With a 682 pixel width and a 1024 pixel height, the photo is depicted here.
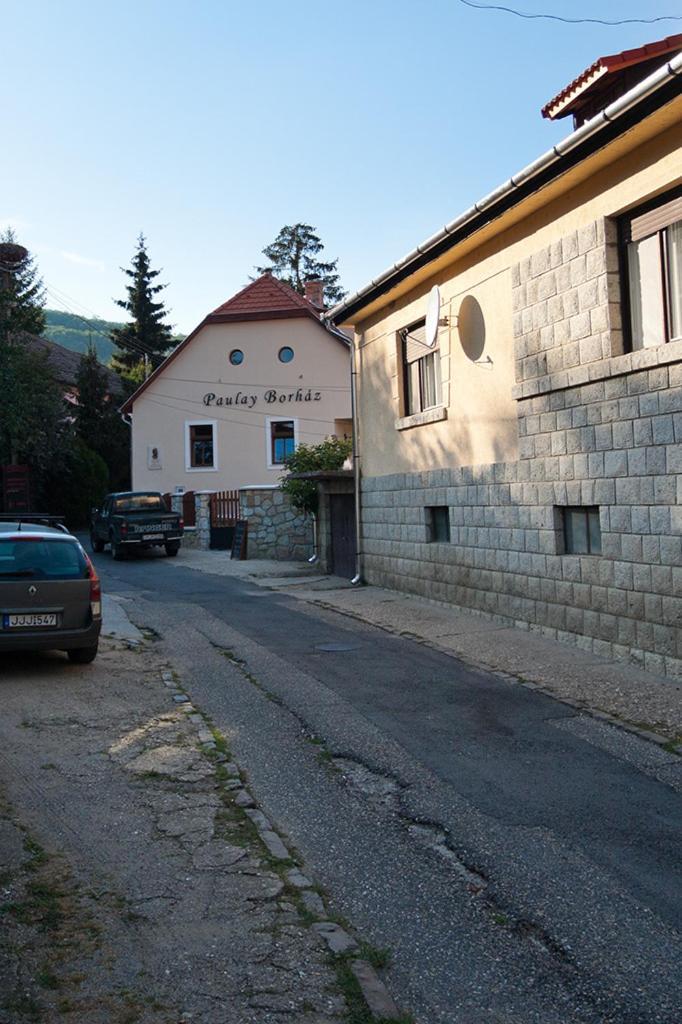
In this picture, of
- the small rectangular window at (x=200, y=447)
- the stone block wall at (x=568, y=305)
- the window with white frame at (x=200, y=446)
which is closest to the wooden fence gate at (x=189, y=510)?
the window with white frame at (x=200, y=446)

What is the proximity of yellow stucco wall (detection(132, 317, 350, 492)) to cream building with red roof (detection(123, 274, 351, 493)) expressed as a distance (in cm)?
4

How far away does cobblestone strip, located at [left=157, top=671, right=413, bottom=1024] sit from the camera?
3.22 meters

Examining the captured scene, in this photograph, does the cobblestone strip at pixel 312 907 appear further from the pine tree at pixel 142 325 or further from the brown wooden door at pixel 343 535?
the pine tree at pixel 142 325

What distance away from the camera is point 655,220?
30.3 ft

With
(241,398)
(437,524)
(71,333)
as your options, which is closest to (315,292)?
(241,398)

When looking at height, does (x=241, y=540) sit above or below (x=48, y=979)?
above

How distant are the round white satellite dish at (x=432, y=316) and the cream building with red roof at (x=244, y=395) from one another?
2004 centimetres

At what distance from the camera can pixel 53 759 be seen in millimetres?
6352

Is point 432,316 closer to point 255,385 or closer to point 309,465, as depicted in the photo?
point 309,465

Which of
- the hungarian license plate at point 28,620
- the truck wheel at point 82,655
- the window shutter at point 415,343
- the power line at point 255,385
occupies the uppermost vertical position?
the power line at point 255,385

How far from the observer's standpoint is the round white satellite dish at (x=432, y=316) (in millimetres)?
13320

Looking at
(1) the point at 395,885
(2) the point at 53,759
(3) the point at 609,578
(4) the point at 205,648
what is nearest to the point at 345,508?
(4) the point at 205,648

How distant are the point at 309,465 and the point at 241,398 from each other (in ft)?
46.1

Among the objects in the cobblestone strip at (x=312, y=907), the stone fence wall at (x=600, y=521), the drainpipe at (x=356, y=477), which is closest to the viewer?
the cobblestone strip at (x=312, y=907)
